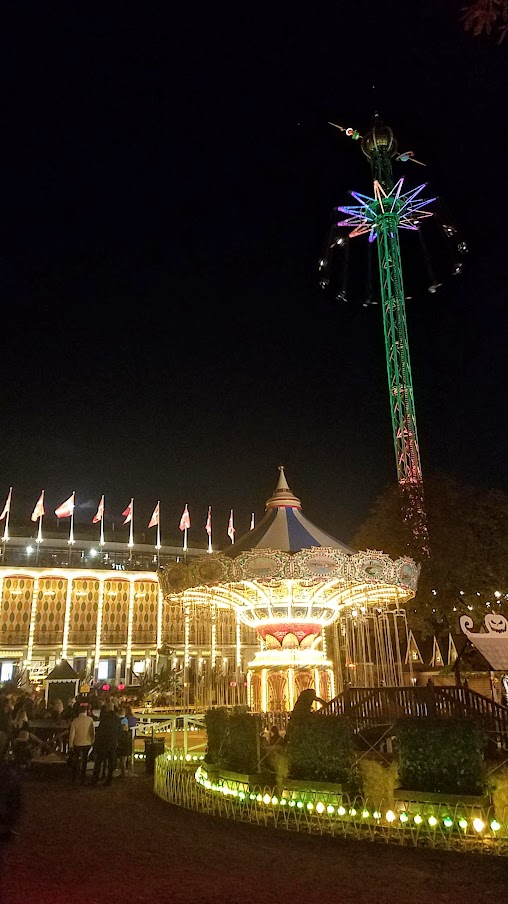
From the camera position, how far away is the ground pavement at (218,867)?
5488 mm

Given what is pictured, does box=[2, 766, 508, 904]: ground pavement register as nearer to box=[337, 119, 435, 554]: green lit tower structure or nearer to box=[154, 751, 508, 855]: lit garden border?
box=[154, 751, 508, 855]: lit garden border

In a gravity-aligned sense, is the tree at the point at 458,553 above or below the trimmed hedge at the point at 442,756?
above

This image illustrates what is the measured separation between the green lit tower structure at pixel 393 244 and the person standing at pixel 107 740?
1624 cm

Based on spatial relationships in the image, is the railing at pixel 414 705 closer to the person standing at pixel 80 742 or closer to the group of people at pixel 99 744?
the group of people at pixel 99 744

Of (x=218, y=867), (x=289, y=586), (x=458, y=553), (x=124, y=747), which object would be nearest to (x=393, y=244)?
(x=458, y=553)

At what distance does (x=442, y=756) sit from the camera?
7785 mm

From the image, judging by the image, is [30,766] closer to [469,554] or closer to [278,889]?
[278,889]

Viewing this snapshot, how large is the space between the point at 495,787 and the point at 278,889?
3.25m

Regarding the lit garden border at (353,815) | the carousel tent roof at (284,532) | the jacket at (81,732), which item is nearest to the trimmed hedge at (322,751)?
the lit garden border at (353,815)

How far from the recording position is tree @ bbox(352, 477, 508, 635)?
21.2 meters

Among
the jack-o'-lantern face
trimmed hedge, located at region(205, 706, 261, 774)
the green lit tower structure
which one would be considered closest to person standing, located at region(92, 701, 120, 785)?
trimmed hedge, located at region(205, 706, 261, 774)

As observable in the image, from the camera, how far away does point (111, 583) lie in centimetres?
4331

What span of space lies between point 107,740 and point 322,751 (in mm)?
4387

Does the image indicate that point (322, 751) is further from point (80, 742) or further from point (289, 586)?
point (289, 586)
